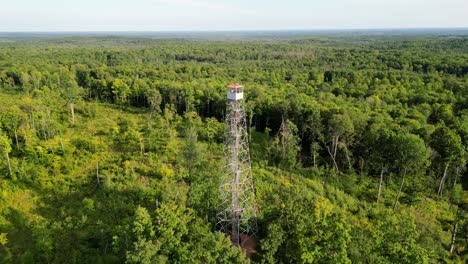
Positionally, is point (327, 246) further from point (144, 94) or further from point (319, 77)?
point (319, 77)

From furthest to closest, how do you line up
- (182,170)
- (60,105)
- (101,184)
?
(60,105), (182,170), (101,184)

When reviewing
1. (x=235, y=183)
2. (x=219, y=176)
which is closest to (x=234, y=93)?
(x=235, y=183)

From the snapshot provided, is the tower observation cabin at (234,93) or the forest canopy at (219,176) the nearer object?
the forest canopy at (219,176)

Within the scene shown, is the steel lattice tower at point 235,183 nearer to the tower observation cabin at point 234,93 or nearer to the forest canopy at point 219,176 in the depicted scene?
the tower observation cabin at point 234,93

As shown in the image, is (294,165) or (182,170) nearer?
(182,170)

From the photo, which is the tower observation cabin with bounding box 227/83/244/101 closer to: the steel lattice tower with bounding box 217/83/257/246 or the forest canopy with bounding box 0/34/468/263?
the steel lattice tower with bounding box 217/83/257/246

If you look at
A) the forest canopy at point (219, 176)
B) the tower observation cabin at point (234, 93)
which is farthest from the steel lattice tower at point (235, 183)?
the forest canopy at point (219, 176)

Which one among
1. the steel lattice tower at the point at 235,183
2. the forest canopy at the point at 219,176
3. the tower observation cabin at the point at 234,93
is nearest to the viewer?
the forest canopy at the point at 219,176

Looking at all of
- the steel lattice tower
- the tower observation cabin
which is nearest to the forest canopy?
the steel lattice tower

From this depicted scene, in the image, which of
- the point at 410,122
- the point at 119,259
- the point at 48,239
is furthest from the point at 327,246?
the point at 410,122
